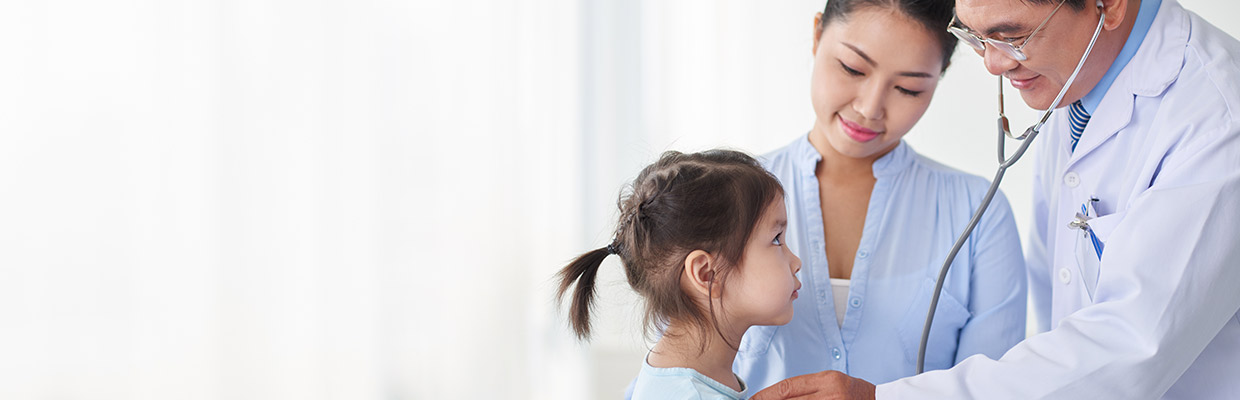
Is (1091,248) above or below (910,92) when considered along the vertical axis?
below

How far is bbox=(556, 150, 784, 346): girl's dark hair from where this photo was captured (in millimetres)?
1291

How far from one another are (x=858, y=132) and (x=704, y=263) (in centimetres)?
41

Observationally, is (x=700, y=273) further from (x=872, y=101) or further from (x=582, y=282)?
(x=872, y=101)

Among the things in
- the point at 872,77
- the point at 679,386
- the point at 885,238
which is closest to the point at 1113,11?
the point at 872,77

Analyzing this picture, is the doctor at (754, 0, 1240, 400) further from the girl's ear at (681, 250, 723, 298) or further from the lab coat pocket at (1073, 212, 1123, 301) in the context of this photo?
the girl's ear at (681, 250, 723, 298)

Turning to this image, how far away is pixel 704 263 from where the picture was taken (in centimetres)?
128

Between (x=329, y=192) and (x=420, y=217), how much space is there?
29 cm

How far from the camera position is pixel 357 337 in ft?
7.49

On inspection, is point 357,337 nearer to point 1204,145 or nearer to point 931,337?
point 931,337

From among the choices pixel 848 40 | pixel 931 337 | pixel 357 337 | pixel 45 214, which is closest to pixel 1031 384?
pixel 931 337

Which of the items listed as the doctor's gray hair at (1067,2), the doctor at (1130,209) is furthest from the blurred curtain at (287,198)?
the doctor's gray hair at (1067,2)

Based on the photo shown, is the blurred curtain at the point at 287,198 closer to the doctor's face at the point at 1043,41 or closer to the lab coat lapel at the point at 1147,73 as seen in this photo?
the doctor's face at the point at 1043,41

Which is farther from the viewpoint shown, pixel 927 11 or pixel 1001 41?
pixel 927 11

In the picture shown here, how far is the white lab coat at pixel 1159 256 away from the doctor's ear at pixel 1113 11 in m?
0.07
